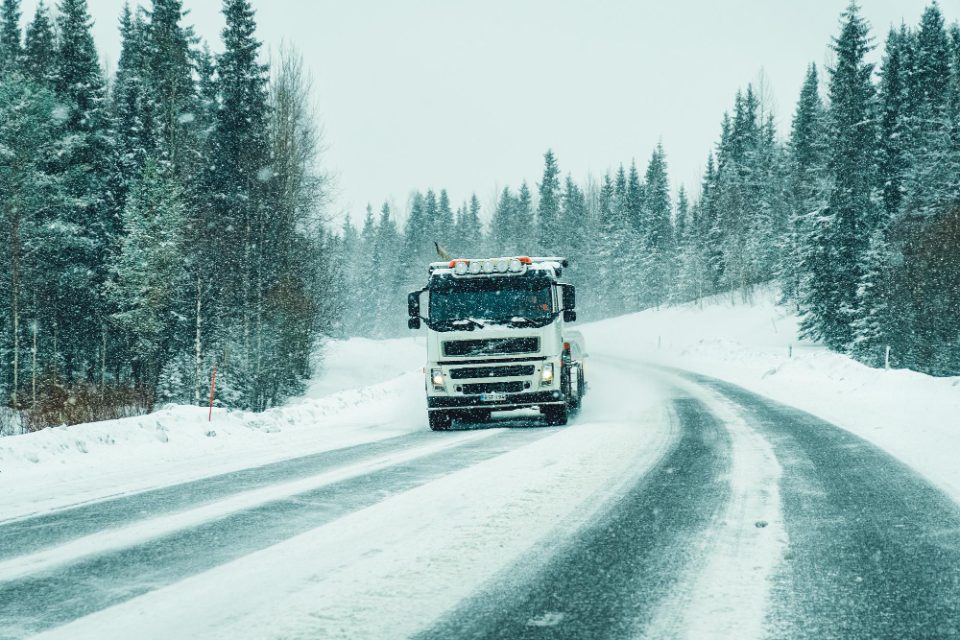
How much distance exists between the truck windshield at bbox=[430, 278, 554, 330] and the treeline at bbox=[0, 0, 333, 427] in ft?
50.5

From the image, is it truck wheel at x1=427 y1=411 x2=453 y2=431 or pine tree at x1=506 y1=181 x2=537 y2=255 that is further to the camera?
pine tree at x1=506 y1=181 x2=537 y2=255

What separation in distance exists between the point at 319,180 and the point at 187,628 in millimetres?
29598

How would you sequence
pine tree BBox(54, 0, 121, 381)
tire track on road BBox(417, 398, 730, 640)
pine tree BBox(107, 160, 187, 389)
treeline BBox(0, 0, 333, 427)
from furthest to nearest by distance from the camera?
1. pine tree BBox(54, 0, 121, 381)
2. pine tree BBox(107, 160, 187, 389)
3. treeline BBox(0, 0, 333, 427)
4. tire track on road BBox(417, 398, 730, 640)

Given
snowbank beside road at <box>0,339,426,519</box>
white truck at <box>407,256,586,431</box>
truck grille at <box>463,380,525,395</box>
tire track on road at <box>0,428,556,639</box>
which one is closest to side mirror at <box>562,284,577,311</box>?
white truck at <box>407,256,586,431</box>

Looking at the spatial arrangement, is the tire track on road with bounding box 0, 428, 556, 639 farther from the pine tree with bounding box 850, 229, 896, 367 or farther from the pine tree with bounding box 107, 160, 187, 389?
the pine tree with bounding box 850, 229, 896, 367

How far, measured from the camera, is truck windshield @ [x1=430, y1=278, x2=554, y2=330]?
12.3 meters

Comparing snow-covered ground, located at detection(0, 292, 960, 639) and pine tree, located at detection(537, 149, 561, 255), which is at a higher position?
pine tree, located at detection(537, 149, 561, 255)

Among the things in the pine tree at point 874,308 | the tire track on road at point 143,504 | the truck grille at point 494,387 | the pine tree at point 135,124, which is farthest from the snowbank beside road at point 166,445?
the pine tree at point 874,308

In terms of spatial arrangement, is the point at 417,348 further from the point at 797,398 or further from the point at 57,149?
the point at 797,398

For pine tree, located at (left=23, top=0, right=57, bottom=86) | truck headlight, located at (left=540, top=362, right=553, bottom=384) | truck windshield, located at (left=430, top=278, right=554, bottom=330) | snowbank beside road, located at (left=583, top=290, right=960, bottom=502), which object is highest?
pine tree, located at (left=23, top=0, right=57, bottom=86)

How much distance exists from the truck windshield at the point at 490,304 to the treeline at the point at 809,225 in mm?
13519

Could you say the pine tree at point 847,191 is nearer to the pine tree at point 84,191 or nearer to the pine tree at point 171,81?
the pine tree at point 171,81

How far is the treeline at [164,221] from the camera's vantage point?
27.4 m

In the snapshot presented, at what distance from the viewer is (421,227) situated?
358 feet
